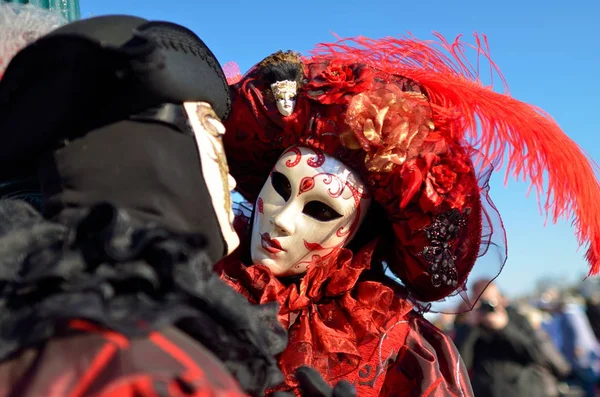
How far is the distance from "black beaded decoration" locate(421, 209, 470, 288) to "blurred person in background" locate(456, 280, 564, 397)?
1747mm

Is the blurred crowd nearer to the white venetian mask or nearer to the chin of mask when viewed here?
the white venetian mask

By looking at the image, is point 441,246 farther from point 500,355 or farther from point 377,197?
point 500,355

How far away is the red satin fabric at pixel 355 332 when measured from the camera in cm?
200

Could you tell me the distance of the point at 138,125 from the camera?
1077mm

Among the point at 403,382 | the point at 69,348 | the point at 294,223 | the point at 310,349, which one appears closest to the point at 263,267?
the point at 294,223

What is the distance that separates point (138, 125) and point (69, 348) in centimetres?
40

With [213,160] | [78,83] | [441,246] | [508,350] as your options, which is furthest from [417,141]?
[508,350]

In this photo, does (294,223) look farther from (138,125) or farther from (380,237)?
(138,125)

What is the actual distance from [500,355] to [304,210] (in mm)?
2286

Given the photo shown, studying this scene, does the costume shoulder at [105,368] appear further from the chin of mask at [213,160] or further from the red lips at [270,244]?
the red lips at [270,244]

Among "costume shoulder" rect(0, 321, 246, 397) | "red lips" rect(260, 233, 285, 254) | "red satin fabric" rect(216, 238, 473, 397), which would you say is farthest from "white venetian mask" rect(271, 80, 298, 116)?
"costume shoulder" rect(0, 321, 246, 397)

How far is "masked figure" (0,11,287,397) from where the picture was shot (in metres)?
0.85

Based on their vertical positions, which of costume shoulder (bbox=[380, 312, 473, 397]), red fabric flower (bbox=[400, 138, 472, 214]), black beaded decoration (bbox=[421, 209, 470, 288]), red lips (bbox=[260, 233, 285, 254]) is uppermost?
red fabric flower (bbox=[400, 138, 472, 214])

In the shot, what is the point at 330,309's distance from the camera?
2137mm
